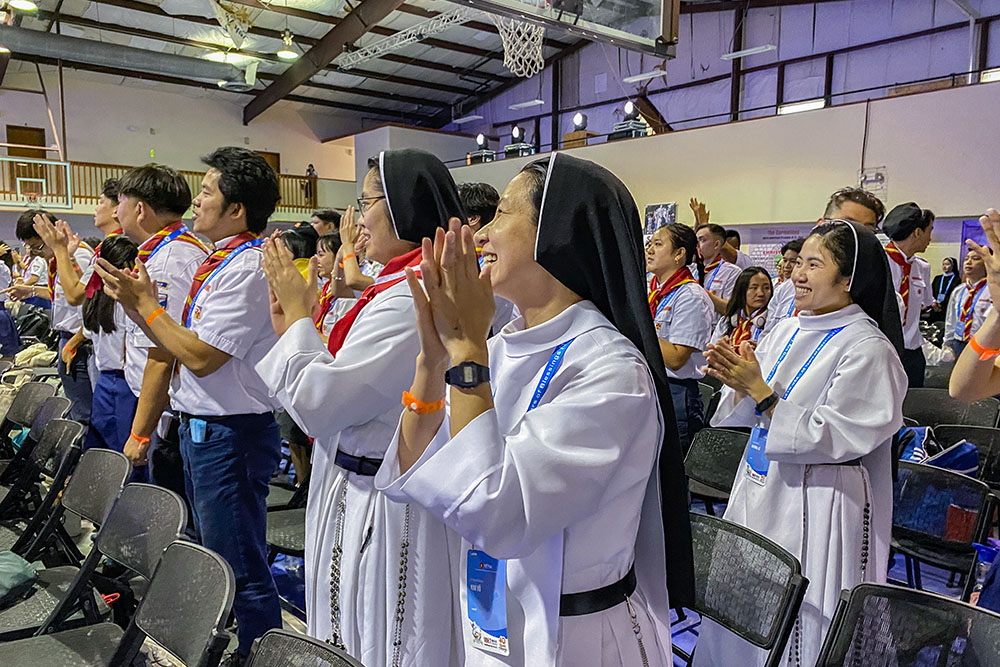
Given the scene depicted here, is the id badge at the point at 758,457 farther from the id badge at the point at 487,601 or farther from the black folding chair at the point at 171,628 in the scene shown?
the black folding chair at the point at 171,628

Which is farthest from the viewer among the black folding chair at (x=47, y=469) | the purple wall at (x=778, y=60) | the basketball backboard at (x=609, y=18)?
the purple wall at (x=778, y=60)

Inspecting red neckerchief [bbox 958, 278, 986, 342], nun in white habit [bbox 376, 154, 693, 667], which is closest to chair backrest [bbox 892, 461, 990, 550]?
nun in white habit [bbox 376, 154, 693, 667]

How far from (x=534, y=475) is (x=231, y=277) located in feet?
5.27

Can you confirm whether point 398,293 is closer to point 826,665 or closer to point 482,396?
point 482,396

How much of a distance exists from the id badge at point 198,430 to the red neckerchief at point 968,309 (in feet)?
19.2

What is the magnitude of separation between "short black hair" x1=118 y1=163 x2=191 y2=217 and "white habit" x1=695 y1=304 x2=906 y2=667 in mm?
2369

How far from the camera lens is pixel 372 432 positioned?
1.72 m

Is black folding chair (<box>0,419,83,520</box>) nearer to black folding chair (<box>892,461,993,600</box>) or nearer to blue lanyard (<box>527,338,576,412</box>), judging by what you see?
blue lanyard (<box>527,338,576,412</box>)

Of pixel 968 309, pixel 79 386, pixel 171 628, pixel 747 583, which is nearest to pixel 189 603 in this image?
pixel 171 628

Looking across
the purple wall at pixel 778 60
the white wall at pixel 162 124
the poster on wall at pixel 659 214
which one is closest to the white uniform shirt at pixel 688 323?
the purple wall at pixel 778 60

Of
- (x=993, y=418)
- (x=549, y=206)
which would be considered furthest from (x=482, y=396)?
(x=993, y=418)

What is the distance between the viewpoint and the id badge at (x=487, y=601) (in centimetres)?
117

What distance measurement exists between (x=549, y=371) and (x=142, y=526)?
4.71 feet

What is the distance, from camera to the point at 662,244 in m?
3.83
